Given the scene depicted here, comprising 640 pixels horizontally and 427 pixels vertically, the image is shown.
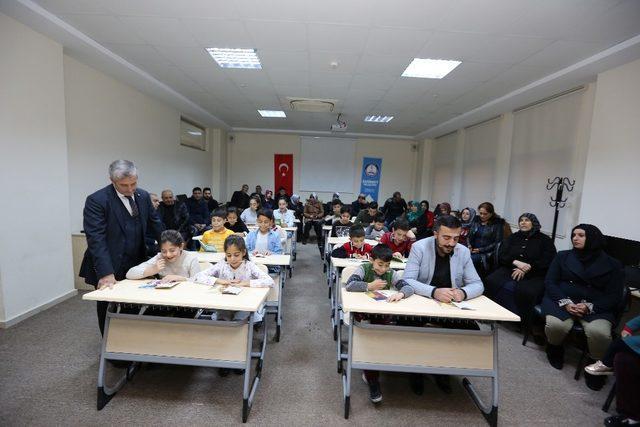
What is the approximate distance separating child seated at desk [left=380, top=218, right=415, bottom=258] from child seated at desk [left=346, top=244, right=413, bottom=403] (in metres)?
1.12

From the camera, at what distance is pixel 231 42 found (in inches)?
141

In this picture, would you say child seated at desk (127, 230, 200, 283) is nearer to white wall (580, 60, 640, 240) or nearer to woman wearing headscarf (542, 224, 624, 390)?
woman wearing headscarf (542, 224, 624, 390)

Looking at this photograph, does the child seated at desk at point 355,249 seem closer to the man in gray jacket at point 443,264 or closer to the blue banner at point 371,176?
the man in gray jacket at point 443,264

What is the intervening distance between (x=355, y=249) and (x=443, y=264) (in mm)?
1270

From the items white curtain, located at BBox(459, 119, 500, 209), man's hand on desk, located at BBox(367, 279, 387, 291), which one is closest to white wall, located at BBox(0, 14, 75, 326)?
man's hand on desk, located at BBox(367, 279, 387, 291)

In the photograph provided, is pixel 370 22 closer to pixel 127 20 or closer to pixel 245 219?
pixel 127 20

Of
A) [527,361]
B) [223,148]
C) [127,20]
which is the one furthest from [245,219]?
[223,148]

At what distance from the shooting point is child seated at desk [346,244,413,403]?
218cm

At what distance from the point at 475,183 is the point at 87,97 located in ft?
26.0

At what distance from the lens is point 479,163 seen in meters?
7.27

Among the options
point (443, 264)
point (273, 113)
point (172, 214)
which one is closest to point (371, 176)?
point (273, 113)

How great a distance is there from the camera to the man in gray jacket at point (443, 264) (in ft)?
7.41

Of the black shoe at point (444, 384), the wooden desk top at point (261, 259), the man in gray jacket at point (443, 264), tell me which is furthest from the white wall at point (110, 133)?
the black shoe at point (444, 384)

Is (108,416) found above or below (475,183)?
below
